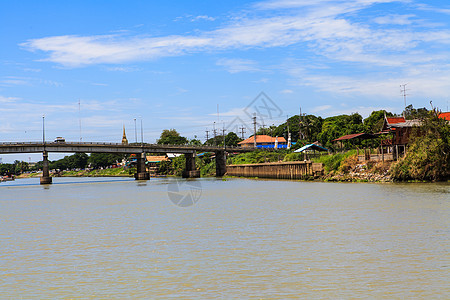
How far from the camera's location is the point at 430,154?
57.9 m

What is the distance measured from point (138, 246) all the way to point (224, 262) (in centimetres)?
567

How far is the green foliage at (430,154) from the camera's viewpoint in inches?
2281

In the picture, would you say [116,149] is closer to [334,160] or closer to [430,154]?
[334,160]

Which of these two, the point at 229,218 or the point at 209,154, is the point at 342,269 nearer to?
the point at 229,218

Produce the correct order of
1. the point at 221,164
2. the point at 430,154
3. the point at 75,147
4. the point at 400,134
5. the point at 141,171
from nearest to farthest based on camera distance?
1. the point at 430,154
2. the point at 400,134
3. the point at 75,147
4. the point at 141,171
5. the point at 221,164

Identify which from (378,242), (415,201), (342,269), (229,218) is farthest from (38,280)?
(415,201)

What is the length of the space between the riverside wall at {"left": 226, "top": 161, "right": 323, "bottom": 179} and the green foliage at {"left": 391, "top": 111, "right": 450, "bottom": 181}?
76.9ft

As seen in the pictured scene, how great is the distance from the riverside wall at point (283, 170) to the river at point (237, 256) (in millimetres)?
51407

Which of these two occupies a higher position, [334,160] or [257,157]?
[257,157]

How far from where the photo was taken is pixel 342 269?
16812 millimetres

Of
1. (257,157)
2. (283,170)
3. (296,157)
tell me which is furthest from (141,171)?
(283,170)

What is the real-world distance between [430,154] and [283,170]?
1750 inches

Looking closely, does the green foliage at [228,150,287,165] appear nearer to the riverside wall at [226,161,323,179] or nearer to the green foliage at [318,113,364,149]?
the riverside wall at [226,161,323,179]

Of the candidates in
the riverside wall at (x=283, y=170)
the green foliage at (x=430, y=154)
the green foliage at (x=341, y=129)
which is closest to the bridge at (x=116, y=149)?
the riverside wall at (x=283, y=170)
